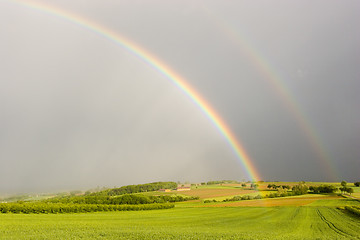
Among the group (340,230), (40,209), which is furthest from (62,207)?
(340,230)

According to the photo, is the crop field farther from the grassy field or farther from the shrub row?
the shrub row

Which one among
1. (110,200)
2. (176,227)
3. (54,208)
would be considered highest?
(110,200)

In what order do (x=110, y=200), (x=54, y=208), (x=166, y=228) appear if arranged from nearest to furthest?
(x=166, y=228), (x=54, y=208), (x=110, y=200)

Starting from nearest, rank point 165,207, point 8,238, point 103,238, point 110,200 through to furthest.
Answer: point 8,238 → point 103,238 → point 165,207 → point 110,200

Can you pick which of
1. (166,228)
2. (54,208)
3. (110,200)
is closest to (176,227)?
(166,228)

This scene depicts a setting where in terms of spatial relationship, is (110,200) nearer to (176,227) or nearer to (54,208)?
(54,208)

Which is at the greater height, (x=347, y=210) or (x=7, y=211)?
(x=347, y=210)

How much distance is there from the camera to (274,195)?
113 meters

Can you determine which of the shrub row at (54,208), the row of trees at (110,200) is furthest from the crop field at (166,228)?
the row of trees at (110,200)

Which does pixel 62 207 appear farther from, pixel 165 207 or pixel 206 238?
pixel 206 238

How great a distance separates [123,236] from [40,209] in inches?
1640

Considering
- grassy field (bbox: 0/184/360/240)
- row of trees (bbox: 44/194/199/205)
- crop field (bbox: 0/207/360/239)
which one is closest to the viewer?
crop field (bbox: 0/207/360/239)

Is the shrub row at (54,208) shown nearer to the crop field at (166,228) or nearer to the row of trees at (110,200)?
the crop field at (166,228)

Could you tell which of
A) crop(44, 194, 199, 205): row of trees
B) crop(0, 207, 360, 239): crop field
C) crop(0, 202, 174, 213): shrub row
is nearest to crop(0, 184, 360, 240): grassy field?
crop(0, 207, 360, 239): crop field
